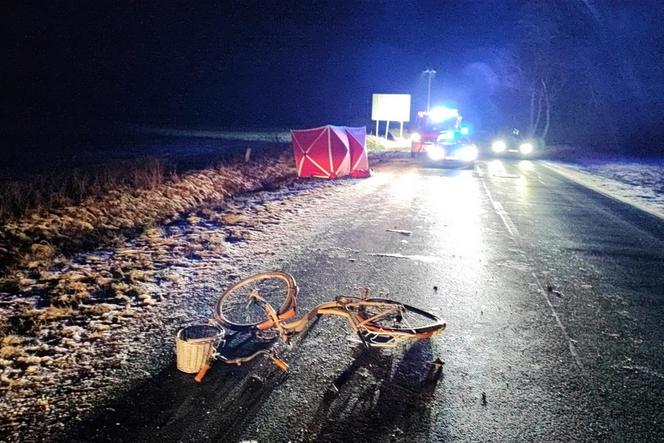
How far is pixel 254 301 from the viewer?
5168mm

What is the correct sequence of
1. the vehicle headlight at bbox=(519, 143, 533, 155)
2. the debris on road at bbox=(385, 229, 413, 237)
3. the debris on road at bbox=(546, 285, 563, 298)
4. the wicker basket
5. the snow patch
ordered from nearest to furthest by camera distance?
the wicker basket < the debris on road at bbox=(546, 285, 563, 298) < the debris on road at bbox=(385, 229, 413, 237) < the snow patch < the vehicle headlight at bbox=(519, 143, 533, 155)

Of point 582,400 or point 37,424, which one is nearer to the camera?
point 37,424

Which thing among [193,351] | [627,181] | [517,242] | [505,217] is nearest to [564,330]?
[517,242]

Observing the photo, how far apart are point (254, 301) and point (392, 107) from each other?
32.1 m

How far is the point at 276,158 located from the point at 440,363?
16.7 m

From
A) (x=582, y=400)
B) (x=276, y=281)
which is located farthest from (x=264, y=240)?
(x=582, y=400)

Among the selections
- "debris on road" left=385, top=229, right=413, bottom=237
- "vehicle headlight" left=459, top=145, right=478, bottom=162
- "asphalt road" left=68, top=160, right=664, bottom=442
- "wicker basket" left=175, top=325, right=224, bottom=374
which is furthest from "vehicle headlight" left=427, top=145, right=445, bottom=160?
"wicker basket" left=175, top=325, right=224, bottom=374

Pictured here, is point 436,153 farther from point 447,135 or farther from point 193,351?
point 193,351

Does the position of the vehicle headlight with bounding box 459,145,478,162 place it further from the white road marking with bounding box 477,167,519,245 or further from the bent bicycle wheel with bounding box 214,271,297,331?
the bent bicycle wheel with bounding box 214,271,297,331

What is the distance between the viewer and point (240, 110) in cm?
7781

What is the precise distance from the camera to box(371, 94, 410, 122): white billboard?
34625 mm

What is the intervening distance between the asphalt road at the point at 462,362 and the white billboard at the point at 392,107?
2779 centimetres

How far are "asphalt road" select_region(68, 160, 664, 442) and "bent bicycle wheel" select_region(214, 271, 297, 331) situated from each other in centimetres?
34

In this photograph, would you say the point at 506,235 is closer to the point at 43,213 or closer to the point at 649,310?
the point at 649,310
